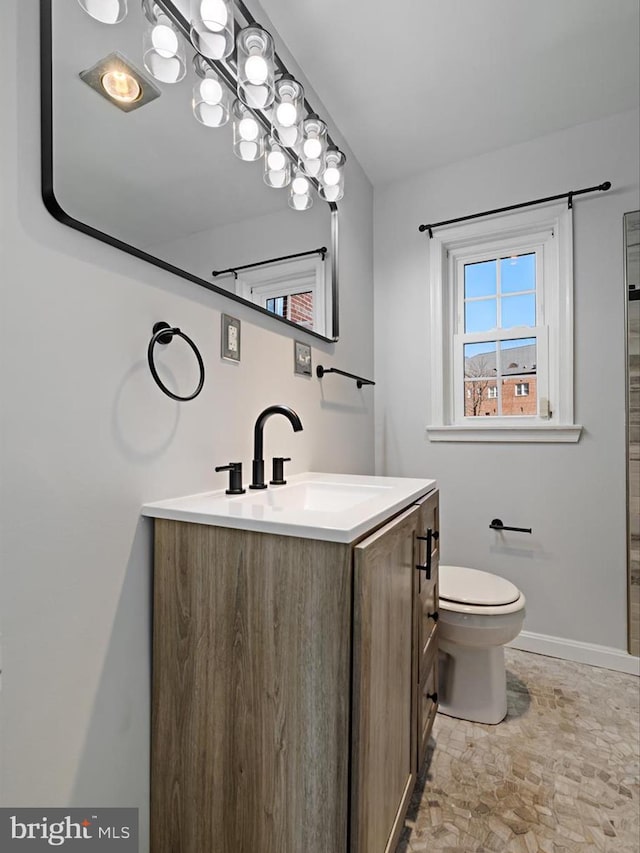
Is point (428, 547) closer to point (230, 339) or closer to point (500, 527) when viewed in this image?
point (230, 339)

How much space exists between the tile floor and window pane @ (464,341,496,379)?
152 cm

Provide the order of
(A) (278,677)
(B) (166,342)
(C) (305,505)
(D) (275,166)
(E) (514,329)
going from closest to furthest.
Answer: (A) (278,677), (B) (166,342), (C) (305,505), (D) (275,166), (E) (514,329)

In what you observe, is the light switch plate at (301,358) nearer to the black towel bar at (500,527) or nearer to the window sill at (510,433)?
the window sill at (510,433)

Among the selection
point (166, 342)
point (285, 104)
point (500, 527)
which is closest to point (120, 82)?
point (166, 342)

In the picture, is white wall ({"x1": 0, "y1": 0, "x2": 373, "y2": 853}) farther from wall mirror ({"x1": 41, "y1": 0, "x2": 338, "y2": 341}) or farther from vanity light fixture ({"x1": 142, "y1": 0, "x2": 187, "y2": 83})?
vanity light fixture ({"x1": 142, "y1": 0, "x2": 187, "y2": 83})

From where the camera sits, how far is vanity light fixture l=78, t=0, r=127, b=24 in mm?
873

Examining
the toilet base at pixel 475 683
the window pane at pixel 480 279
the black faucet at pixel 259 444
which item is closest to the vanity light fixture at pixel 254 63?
the black faucet at pixel 259 444

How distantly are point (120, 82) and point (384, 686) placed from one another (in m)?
1.44

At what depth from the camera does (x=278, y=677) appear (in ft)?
2.68

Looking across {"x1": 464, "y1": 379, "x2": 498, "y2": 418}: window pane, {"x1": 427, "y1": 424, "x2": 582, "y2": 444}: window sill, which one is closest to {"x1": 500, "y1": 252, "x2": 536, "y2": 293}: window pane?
{"x1": 464, "y1": 379, "x2": 498, "y2": 418}: window pane

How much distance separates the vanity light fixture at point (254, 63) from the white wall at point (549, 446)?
1372 millimetres

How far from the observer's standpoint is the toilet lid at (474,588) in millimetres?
1580

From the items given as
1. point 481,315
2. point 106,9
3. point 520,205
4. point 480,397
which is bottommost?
point 480,397

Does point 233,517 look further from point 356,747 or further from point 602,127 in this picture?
point 602,127
